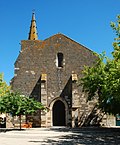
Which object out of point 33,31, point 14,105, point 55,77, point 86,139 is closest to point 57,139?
point 86,139

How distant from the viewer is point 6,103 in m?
26.8

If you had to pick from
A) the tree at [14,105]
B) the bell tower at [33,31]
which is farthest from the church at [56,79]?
the bell tower at [33,31]

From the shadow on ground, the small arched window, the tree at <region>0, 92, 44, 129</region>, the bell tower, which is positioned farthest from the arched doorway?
the bell tower

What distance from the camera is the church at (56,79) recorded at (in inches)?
1286

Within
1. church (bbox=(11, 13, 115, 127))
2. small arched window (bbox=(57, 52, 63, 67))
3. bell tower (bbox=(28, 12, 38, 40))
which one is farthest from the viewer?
bell tower (bbox=(28, 12, 38, 40))

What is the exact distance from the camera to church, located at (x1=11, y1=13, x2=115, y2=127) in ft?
107

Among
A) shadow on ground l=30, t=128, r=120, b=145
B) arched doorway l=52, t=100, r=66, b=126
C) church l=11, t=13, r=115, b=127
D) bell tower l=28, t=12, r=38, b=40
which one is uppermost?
bell tower l=28, t=12, r=38, b=40

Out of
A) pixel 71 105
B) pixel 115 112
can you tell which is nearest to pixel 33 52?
pixel 71 105

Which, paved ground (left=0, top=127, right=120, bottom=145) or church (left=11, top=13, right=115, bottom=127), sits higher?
church (left=11, top=13, right=115, bottom=127)

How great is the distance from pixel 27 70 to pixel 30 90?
2.33m

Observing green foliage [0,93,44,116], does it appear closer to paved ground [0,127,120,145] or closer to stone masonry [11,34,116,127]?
paved ground [0,127,120,145]

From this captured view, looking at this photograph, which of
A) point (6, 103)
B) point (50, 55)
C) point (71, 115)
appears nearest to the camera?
point (6, 103)

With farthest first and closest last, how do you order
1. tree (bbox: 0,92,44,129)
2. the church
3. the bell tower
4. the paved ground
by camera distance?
the bell tower → the church → tree (bbox: 0,92,44,129) → the paved ground

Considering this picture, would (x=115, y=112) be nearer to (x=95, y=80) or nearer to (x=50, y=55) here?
(x=95, y=80)
